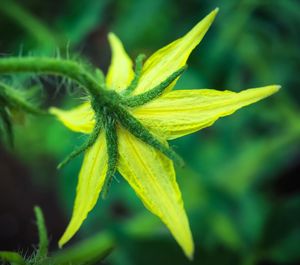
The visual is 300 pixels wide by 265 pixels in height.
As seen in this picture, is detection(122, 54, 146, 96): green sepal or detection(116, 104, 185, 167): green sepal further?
A: detection(122, 54, 146, 96): green sepal

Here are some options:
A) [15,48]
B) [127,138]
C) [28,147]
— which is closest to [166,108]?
[127,138]

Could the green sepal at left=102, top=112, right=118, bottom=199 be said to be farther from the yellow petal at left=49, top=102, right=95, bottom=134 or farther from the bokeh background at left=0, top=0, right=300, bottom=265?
the bokeh background at left=0, top=0, right=300, bottom=265

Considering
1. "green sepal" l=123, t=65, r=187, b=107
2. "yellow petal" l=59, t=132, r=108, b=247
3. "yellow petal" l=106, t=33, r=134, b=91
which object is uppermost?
"yellow petal" l=106, t=33, r=134, b=91

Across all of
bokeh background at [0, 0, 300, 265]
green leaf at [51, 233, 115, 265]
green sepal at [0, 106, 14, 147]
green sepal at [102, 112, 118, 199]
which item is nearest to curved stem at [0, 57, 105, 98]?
green sepal at [102, 112, 118, 199]

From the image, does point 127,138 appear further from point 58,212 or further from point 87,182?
point 58,212

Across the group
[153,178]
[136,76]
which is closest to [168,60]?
[136,76]

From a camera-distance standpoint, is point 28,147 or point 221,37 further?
point 28,147
